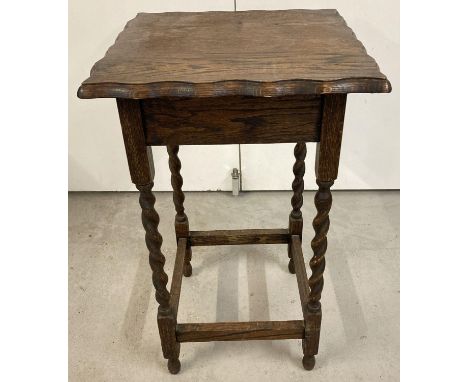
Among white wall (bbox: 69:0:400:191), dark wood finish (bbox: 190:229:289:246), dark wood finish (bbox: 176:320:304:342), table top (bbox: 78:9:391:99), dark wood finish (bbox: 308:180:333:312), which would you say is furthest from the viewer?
white wall (bbox: 69:0:400:191)

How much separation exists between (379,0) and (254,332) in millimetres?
1277

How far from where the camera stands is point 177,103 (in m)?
1.00

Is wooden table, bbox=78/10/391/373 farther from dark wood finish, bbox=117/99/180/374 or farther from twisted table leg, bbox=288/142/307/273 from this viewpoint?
twisted table leg, bbox=288/142/307/273

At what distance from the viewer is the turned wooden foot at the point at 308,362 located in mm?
1378

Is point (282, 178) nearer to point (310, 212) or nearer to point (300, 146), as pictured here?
point (310, 212)

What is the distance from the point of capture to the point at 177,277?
1487 mm

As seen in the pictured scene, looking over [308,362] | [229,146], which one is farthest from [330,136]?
[229,146]

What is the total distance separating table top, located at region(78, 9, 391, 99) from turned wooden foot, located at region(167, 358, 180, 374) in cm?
80

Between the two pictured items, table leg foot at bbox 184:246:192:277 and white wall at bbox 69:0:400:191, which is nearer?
table leg foot at bbox 184:246:192:277

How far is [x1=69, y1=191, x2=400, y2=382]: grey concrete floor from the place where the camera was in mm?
1422

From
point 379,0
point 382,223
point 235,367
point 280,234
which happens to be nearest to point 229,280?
point 280,234

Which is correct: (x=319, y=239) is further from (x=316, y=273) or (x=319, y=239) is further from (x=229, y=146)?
(x=229, y=146)

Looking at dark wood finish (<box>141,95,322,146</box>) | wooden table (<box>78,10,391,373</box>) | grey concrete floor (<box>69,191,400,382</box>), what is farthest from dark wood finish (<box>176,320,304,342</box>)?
dark wood finish (<box>141,95,322,146</box>)

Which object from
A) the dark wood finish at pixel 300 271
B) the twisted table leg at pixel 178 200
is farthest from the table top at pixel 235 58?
the dark wood finish at pixel 300 271
